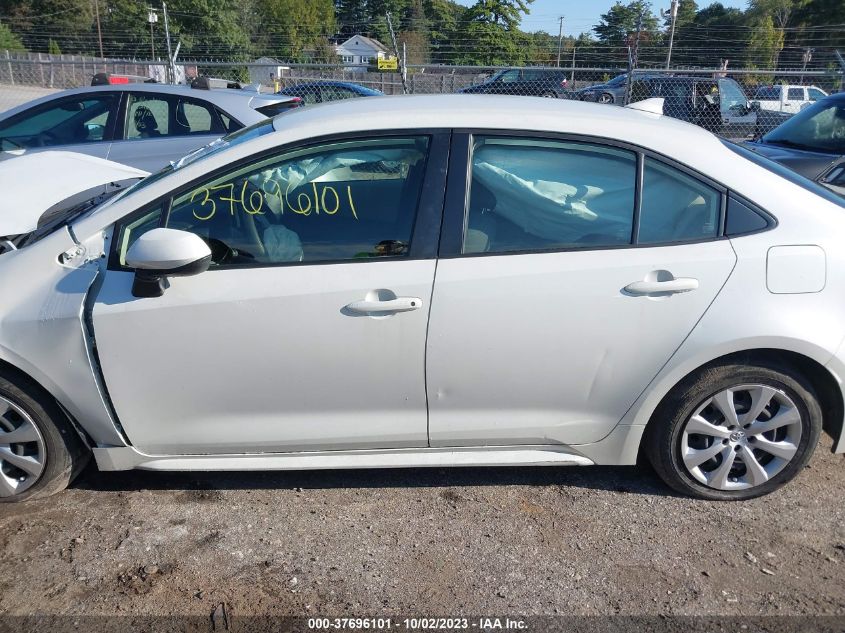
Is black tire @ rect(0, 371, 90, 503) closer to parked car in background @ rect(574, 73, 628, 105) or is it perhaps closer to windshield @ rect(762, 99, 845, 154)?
windshield @ rect(762, 99, 845, 154)

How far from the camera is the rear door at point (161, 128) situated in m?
6.73

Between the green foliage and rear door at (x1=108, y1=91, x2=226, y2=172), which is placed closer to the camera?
rear door at (x1=108, y1=91, x2=226, y2=172)

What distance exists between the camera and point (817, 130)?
7051 mm

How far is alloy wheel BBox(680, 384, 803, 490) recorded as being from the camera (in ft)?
9.95

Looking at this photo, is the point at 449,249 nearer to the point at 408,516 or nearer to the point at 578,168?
the point at 578,168

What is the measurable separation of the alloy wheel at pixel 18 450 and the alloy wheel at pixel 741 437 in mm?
2727

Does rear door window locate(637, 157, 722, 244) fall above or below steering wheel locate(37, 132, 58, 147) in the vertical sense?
above

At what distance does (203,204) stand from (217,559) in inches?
55.5

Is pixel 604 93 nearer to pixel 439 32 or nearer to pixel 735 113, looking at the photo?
pixel 735 113

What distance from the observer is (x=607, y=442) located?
3.10 metres

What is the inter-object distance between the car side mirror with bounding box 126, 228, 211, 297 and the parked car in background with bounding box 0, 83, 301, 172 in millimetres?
4257

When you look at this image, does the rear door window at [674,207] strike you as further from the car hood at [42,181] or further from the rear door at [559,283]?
the car hood at [42,181]

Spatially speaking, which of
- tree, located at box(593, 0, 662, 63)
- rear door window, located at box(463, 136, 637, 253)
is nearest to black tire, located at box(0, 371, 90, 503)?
rear door window, located at box(463, 136, 637, 253)

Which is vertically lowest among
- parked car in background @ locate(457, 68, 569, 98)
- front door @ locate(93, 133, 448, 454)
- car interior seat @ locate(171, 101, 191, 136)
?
front door @ locate(93, 133, 448, 454)
